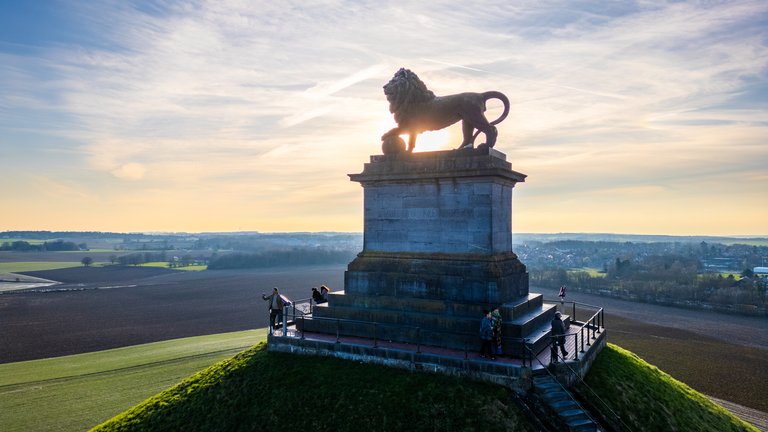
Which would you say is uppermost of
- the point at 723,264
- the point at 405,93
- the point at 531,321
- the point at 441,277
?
the point at 405,93

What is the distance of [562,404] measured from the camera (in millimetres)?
10078

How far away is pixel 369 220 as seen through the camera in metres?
15.2

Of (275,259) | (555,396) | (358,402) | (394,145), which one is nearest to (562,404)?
(555,396)

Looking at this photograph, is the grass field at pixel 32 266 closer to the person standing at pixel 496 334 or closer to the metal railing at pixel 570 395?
the person standing at pixel 496 334

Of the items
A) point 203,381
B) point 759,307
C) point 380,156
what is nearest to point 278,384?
point 203,381

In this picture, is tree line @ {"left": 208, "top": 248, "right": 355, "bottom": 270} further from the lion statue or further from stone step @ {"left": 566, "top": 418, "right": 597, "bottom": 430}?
stone step @ {"left": 566, "top": 418, "right": 597, "bottom": 430}

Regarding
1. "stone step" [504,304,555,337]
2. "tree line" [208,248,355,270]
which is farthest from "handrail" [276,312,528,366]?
"tree line" [208,248,355,270]

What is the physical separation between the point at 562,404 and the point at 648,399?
3.82 metres

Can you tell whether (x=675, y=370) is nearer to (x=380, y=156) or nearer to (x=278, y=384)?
(x=380, y=156)

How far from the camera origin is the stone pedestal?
12.9m

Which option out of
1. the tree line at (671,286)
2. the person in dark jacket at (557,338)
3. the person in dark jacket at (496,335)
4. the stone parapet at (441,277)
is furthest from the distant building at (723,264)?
the person in dark jacket at (496,335)

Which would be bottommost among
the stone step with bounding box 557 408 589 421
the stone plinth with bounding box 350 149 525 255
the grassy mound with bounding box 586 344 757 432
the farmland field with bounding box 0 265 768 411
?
the farmland field with bounding box 0 265 768 411

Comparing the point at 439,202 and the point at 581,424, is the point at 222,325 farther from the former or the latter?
the point at 581,424

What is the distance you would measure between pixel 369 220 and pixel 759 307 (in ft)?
202
